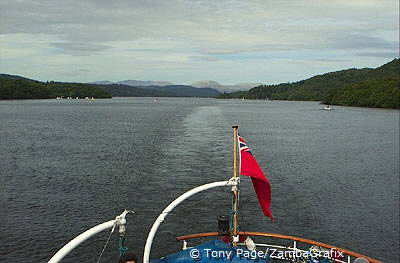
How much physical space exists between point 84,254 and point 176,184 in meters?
14.3

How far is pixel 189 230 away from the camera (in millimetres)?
24203

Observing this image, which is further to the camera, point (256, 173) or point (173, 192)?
point (173, 192)

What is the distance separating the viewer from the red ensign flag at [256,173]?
1330 centimetres

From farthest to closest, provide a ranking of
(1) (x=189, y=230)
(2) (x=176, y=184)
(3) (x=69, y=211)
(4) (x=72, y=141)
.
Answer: (4) (x=72, y=141)
(2) (x=176, y=184)
(3) (x=69, y=211)
(1) (x=189, y=230)

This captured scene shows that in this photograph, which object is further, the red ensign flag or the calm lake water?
the calm lake water

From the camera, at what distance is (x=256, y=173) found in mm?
13297

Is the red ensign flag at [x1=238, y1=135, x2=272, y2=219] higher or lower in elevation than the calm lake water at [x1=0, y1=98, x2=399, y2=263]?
higher

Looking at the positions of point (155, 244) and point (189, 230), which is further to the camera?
point (189, 230)

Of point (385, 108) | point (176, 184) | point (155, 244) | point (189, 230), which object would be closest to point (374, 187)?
point (176, 184)

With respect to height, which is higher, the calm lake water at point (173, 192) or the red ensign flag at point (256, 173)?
the red ensign flag at point (256, 173)

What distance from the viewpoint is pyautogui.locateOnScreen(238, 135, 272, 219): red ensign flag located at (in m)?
13.3

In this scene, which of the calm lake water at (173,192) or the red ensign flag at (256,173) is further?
the calm lake water at (173,192)

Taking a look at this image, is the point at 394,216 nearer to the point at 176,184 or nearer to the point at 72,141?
the point at 176,184

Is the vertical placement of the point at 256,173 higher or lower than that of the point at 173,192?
higher
